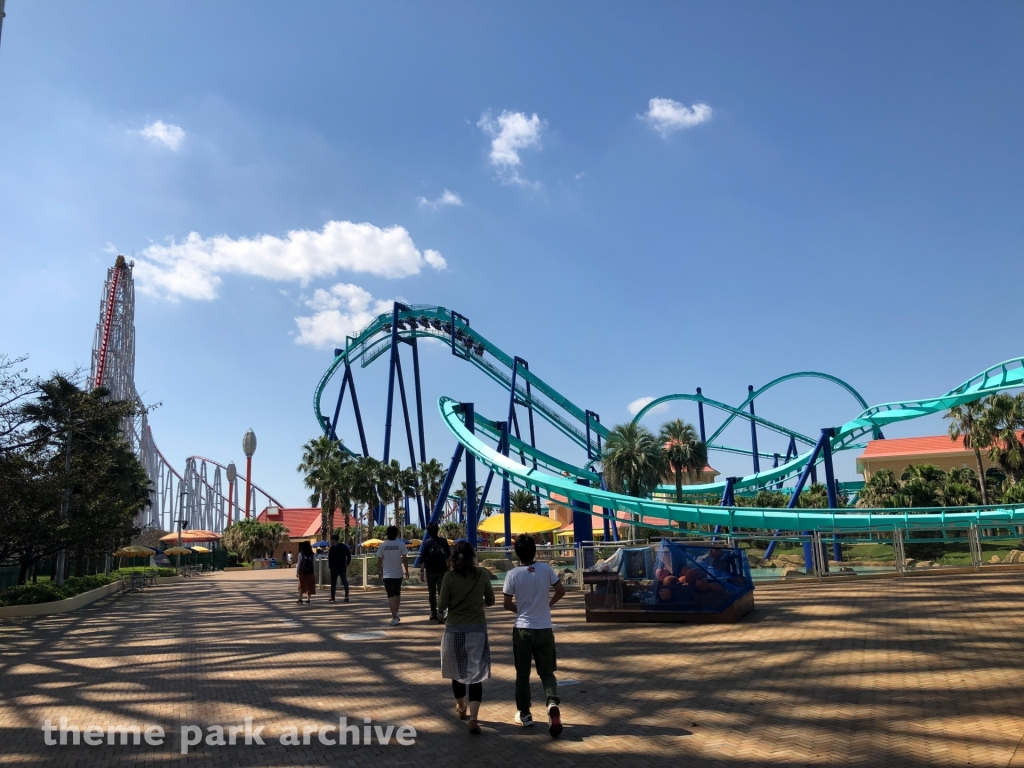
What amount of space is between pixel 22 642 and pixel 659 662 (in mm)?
9913

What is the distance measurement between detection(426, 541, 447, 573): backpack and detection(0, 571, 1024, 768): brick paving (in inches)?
40.1

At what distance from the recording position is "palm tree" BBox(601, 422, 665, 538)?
31109 millimetres

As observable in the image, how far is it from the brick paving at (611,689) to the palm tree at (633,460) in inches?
737

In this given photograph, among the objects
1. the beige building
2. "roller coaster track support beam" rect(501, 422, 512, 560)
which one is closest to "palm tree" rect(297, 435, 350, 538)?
"roller coaster track support beam" rect(501, 422, 512, 560)

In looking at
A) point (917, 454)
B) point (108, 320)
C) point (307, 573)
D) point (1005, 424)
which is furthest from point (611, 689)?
point (108, 320)

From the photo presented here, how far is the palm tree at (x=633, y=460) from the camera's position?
31109mm

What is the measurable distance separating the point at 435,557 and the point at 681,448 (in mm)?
24087

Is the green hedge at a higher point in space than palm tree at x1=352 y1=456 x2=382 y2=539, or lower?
lower

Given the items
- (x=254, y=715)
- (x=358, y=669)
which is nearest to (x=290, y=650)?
→ (x=358, y=669)

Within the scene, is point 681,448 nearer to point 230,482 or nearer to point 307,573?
point 307,573

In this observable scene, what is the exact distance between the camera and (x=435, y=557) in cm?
1063

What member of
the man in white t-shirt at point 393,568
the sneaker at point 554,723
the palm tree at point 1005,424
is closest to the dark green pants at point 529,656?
the sneaker at point 554,723

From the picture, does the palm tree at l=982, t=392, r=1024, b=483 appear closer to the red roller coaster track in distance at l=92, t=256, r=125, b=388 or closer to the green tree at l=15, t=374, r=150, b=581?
the green tree at l=15, t=374, r=150, b=581

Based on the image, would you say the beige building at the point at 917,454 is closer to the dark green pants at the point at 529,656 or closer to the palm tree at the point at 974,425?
the palm tree at the point at 974,425
